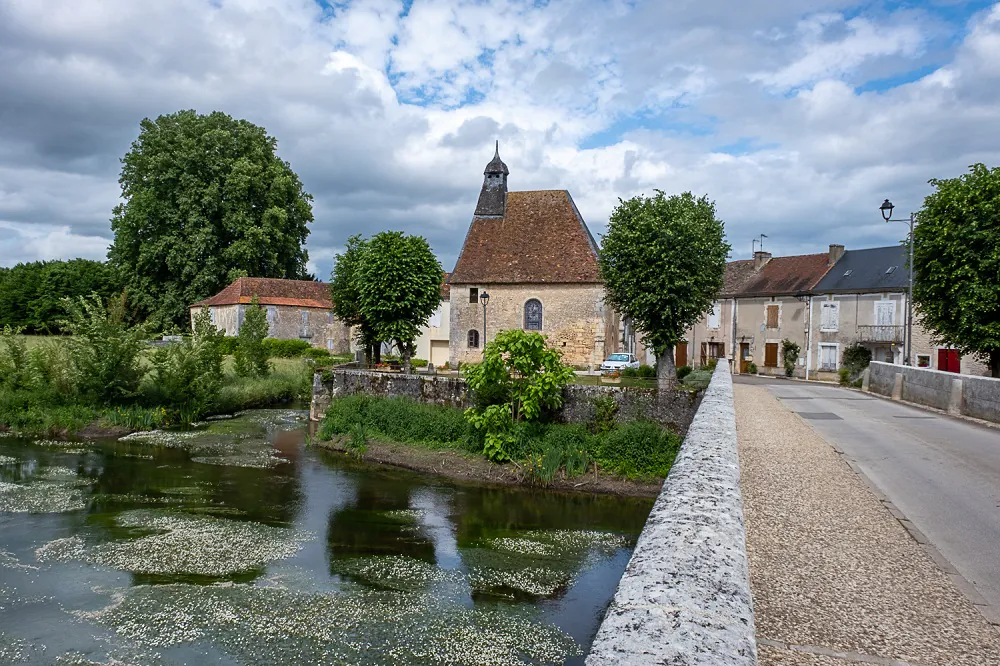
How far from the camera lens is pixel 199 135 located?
38.0 meters

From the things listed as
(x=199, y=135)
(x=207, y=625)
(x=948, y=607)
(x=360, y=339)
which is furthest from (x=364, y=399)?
(x=199, y=135)

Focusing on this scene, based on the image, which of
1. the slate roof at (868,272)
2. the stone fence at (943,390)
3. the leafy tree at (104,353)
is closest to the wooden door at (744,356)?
the slate roof at (868,272)

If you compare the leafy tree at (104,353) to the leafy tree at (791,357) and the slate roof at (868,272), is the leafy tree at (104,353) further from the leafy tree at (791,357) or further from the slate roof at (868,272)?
the slate roof at (868,272)

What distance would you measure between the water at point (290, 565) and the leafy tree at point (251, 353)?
1220 centimetres

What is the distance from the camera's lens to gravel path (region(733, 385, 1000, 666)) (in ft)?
9.28

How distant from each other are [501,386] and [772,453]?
30.7 feet

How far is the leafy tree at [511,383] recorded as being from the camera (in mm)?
16359

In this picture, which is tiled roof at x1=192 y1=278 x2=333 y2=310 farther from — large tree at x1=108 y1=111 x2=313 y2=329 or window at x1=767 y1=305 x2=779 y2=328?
window at x1=767 y1=305 x2=779 y2=328

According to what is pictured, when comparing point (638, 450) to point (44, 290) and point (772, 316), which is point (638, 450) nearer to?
point (772, 316)

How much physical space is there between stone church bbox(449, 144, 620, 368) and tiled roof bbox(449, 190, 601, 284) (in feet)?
0.15

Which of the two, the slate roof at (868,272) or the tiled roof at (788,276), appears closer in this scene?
the slate roof at (868,272)

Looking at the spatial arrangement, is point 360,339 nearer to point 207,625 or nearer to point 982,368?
point 207,625

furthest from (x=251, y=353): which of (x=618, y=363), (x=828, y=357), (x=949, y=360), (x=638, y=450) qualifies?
(x=949, y=360)

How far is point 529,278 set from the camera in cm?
3036
